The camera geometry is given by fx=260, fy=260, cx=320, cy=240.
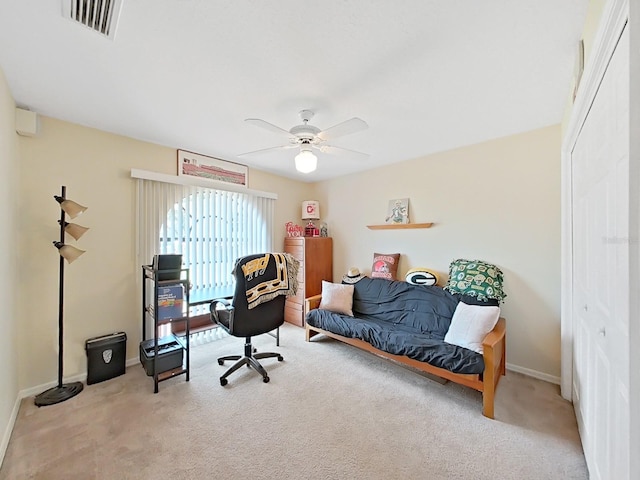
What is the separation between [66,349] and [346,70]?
3.33m

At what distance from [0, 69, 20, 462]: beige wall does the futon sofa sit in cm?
249

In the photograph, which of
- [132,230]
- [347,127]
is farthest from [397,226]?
[132,230]

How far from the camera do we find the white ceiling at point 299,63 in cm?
126

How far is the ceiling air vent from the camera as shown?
1.21m

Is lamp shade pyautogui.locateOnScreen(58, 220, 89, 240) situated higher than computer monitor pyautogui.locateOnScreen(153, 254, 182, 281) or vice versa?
lamp shade pyautogui.locateOnScreen(58, 220, 89, 240)

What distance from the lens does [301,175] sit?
431 cm

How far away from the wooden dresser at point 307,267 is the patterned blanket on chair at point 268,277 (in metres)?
1.19

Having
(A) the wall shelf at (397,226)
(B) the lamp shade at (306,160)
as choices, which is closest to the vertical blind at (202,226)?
(A) the wall shelf at (397,226)

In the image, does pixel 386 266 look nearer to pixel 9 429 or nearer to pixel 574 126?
pixel 574 126

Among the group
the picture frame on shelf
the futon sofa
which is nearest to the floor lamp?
the futon sofa

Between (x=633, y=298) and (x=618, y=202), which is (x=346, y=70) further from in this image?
(x=633, y=298)

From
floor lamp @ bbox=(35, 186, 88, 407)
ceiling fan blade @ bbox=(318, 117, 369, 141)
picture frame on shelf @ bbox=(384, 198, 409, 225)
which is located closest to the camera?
ceiling fan blade @ bbox=(318, 117, 369, 141)

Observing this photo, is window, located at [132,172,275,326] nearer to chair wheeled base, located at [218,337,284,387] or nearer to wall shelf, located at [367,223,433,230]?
chair wheeled base, located at [218,337,284,387]

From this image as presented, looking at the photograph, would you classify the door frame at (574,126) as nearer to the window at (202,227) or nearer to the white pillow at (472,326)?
the white pillow at (472,326)
